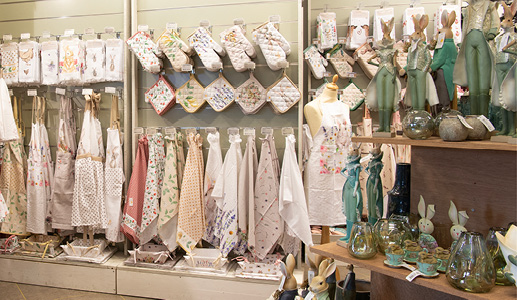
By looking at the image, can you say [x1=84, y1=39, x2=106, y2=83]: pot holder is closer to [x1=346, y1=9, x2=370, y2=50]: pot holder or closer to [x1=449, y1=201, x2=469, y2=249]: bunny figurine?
[x1=346, y1=9, x2=370, y2=50]: pot holder

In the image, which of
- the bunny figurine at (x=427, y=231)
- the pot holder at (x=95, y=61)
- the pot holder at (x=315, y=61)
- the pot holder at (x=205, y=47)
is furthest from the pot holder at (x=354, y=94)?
the bunny figurine at (x=427, y=231)

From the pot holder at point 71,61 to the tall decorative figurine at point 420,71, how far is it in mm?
2856

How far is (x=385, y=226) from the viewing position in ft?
5.01

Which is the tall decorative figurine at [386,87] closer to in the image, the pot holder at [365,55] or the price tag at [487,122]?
the price tag at [487,122]

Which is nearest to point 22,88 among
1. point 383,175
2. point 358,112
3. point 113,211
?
point 113,211

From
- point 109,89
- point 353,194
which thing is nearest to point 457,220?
point 353,194

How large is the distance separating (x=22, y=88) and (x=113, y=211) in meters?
1.52

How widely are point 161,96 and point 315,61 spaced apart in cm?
134

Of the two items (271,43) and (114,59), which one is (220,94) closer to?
(271,43)

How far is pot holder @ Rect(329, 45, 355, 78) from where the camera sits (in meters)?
3.60

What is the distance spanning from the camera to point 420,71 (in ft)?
4.87

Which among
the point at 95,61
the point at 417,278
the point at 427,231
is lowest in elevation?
the point at 417,278

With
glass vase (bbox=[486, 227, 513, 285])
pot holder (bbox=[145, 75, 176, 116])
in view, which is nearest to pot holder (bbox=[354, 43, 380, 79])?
pot holder (bbox=[145, 75, 176, 116])

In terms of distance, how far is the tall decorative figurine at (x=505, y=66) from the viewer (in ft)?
3.99
